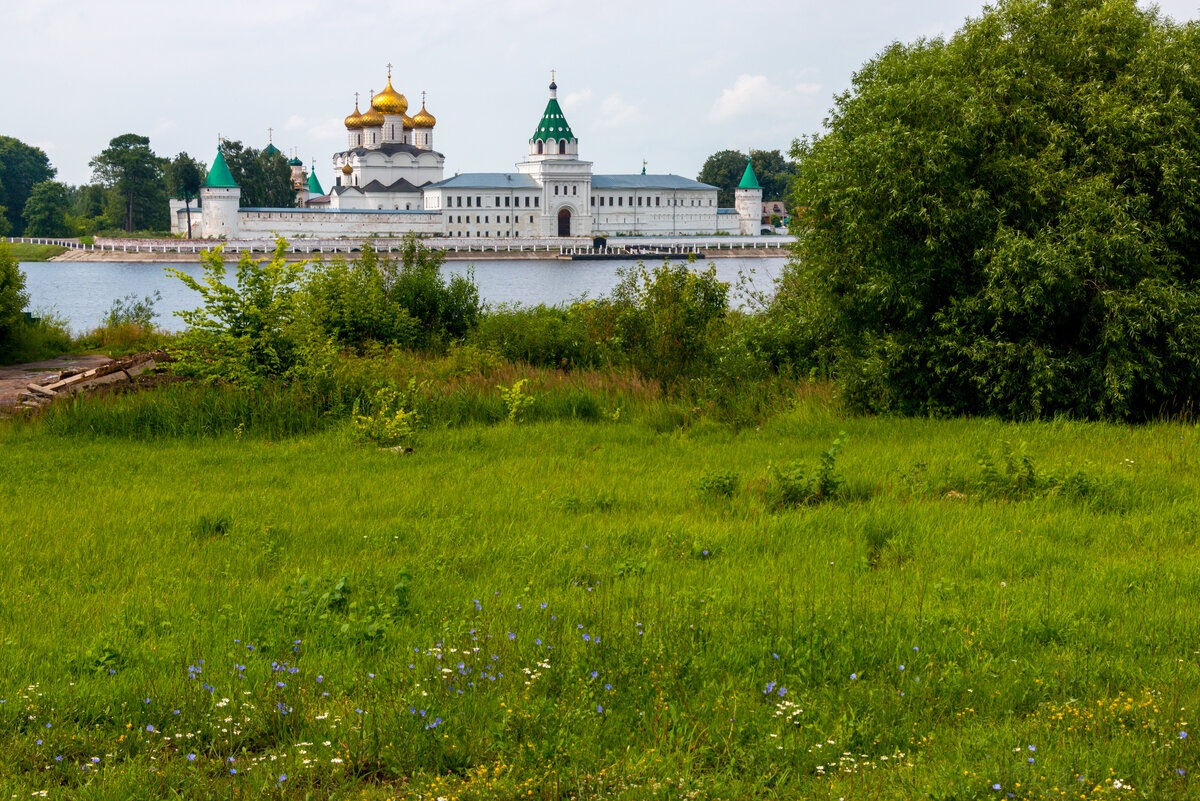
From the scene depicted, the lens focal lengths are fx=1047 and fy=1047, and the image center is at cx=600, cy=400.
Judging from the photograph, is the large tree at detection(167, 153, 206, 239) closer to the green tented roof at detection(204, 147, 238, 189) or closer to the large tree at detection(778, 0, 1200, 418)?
the green tented roof at detection(204, 147, 238, 189)

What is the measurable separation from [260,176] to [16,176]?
24.0m

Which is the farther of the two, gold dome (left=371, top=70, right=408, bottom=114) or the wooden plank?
gold dome (left=371, top=70, right=408, bottom=114)

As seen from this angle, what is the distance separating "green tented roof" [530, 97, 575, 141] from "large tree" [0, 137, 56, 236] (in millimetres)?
44606

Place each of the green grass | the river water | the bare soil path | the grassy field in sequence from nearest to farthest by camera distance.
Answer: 1. the grassy field
2. the bare soil path
3. the river water
4. the green grass

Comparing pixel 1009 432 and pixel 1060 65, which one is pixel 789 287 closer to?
pixel 1060 65

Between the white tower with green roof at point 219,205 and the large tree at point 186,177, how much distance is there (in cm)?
279

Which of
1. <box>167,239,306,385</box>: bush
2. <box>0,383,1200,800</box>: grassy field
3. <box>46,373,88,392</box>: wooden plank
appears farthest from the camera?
<box>167,239,306,385</box>: bush

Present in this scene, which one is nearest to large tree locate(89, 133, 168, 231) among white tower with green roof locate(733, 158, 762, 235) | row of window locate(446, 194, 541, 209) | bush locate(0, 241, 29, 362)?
row of window locate(446, 194, 541, 209)

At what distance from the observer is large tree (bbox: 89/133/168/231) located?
3302 inches

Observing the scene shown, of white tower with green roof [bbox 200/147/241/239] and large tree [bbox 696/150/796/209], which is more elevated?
large tree [bbox 696/150/796/209]

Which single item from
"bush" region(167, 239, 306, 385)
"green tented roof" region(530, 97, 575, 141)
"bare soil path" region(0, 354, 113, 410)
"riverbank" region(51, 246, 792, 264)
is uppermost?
"green tented roof" region(530, 97, 575, 141)

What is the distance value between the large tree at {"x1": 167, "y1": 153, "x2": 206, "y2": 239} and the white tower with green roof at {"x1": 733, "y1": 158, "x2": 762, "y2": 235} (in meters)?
47.2

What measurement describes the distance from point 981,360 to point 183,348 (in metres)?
7.45

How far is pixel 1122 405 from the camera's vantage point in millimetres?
8445
